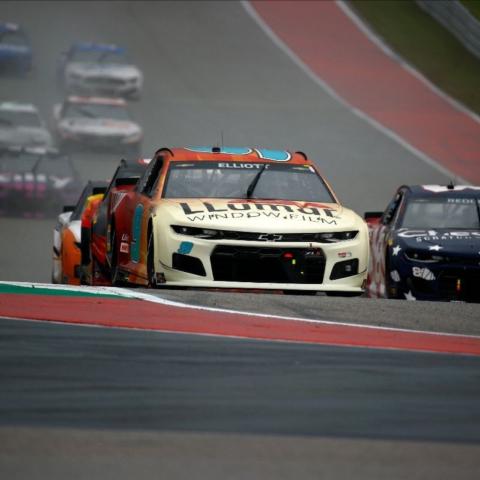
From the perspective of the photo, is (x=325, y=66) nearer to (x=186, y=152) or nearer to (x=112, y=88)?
(x=112, y=88)

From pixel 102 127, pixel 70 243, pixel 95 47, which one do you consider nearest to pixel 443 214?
pixel 70 243

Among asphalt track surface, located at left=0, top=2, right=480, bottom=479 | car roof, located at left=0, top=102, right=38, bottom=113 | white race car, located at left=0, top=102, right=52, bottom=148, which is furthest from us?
car roof, located at left=0, top=102, right=38, bottom=113

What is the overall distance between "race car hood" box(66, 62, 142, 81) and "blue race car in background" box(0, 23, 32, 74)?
1.89m

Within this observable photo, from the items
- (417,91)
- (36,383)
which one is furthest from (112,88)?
(36,383)

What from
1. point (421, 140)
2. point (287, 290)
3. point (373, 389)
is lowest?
point (421, 140)

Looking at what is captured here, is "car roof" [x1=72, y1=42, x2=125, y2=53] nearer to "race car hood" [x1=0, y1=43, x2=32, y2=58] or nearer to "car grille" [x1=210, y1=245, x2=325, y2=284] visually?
"race car hood" [x1=0, y1=43, x2=32, y2=58]

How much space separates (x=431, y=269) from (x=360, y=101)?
75.2 ft

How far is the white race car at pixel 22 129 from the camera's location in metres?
32.2

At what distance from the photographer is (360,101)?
3697 cm

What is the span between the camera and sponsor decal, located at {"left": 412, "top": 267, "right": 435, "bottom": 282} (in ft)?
47.0

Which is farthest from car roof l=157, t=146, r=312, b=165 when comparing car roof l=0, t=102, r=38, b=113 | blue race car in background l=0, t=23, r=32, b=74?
blue race car in background l=0, t=23, r=32, b=74

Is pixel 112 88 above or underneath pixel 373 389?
underneath

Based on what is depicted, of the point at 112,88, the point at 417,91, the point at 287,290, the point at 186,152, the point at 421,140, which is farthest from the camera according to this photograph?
the point at 112,88

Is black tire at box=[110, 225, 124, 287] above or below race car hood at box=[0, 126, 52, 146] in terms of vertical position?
above
